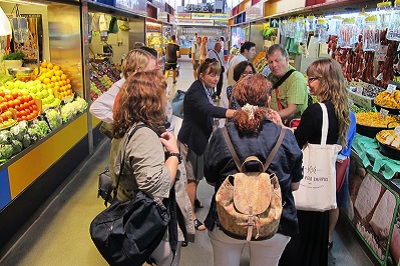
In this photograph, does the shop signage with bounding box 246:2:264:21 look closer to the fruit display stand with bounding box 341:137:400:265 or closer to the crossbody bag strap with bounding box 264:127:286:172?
the fruit display stand with bounding box 341:137:400:265

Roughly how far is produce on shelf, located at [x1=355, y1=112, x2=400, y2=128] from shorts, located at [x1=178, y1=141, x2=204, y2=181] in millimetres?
1570

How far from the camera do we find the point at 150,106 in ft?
6.52

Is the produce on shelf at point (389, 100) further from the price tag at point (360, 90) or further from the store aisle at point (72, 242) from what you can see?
the store aisle at point (72, 242)

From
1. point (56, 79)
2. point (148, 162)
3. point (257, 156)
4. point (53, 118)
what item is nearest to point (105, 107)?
point (53, 118)

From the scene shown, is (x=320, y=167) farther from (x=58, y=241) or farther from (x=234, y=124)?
(x=58, y=241)

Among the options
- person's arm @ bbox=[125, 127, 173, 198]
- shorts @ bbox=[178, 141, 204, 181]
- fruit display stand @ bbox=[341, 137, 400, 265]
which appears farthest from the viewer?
shorts @ bbox=[178, 141, 204, 181]

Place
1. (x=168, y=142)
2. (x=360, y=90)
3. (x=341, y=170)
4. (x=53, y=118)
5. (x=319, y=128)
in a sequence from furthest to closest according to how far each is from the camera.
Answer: (x=360, y=90) → (x=53, y=118) → (x=341, y=170) → (x=319, y=128) → (x=168, y=142)

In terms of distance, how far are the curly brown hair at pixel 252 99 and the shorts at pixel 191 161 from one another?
1.45 metres

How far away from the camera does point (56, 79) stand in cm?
520

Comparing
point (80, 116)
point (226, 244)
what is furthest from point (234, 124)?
point (80, 116)

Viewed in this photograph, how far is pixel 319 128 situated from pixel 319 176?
0.32 meters

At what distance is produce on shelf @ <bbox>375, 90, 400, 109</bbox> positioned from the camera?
11.8ft

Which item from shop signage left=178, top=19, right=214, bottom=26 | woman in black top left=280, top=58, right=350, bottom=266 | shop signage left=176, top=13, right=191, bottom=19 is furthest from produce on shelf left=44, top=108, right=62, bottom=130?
shop signage left=176, top=13, right=191, bottom=19

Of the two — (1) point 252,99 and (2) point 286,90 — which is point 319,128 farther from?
(2) point 286,90
